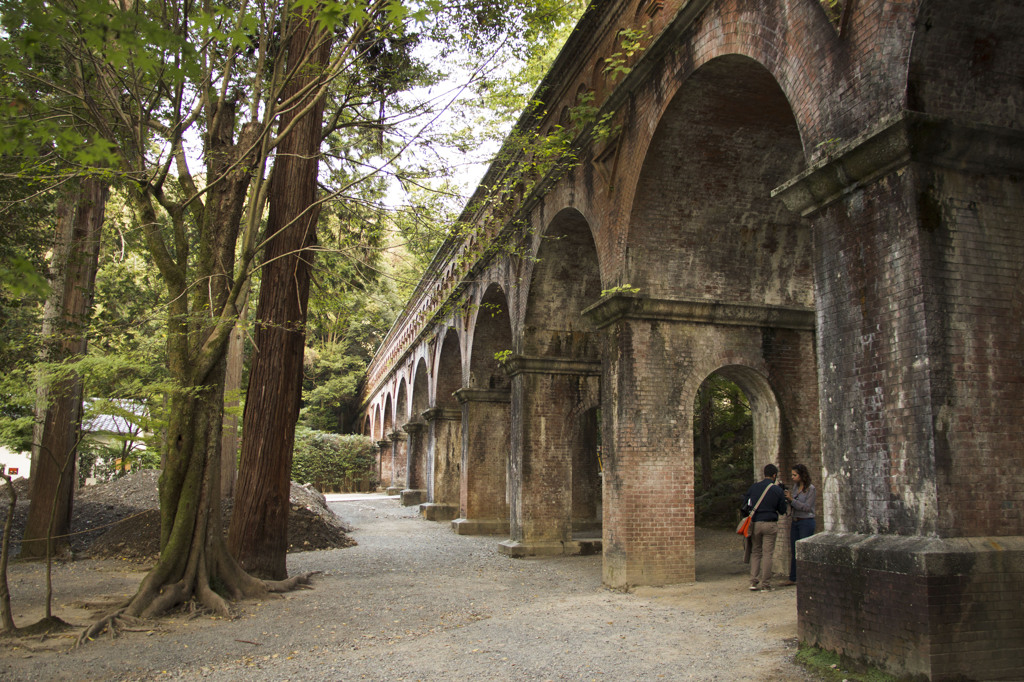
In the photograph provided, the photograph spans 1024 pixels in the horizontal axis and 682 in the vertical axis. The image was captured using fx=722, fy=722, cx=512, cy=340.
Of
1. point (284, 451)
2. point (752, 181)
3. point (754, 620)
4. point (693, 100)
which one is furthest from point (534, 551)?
point (693, 100)

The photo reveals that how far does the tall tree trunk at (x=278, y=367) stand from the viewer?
898 cm

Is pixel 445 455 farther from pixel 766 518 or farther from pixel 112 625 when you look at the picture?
pixel 112 625

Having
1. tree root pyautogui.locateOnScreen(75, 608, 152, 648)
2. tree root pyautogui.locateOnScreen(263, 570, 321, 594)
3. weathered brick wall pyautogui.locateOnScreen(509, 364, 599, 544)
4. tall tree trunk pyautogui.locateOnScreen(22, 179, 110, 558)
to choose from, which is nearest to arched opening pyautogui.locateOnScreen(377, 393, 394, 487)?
weathered brick wall pyautogui.locateOnScreen(509, 364, 599, 544)

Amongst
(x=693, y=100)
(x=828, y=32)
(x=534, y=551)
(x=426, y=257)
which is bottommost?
(x=534, y=551)

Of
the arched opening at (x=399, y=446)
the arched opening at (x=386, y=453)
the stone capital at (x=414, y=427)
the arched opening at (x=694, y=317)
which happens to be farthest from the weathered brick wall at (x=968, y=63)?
the arched opening at (x=386, y=453)

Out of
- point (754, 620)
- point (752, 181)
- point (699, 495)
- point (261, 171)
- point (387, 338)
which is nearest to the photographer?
point (754, 620)

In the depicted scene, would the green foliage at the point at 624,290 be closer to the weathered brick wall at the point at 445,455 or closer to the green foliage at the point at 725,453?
the green foliage at the point at 725,453

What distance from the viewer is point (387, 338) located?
38.3m

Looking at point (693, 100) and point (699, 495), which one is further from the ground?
point (693, 100)

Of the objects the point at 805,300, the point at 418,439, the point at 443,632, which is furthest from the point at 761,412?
the point at 418,439

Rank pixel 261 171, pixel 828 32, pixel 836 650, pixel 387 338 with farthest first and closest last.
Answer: pixel 387 338, pixel 261 171, pixel 828 32, pixel 836 650

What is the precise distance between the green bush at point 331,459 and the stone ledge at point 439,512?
1491 centimetres

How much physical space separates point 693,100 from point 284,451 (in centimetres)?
655

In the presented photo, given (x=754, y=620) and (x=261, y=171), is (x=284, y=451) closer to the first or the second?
(x=261, y=171)
